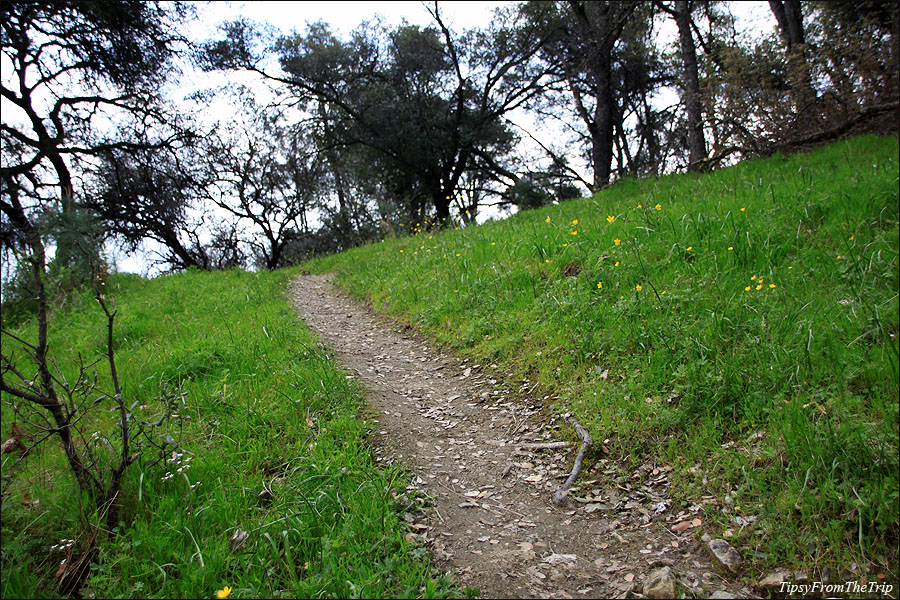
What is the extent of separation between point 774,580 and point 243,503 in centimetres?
264

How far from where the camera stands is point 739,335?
342 centimetres

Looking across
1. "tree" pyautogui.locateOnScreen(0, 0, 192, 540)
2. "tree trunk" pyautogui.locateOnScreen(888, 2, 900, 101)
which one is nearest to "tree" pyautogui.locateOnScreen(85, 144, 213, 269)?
"tree" pyautogui.locateOnScreen(0, 0, 192, 540)

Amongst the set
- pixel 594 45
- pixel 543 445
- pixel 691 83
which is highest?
pixel 594 45

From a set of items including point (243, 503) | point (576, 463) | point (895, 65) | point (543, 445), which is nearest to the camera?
point (243, 503)

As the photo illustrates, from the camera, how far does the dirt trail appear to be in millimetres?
2246

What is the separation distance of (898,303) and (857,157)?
14.2 feet

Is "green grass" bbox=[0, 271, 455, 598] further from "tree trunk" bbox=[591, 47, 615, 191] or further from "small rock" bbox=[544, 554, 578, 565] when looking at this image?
"tree trunk" bbox=[591, 47, 615, 191]

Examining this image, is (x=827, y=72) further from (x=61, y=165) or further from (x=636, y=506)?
(x=61, y=165)

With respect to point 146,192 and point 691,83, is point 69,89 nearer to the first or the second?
point 146,192

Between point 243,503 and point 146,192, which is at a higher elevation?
point 146,192

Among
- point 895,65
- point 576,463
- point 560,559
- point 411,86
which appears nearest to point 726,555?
point 560,559

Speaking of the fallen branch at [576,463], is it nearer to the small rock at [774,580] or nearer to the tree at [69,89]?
the small rock at [774,580]

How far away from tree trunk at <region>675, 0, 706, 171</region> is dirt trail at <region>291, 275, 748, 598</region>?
787 centimetres

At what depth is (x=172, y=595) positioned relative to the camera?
214 centimetres
